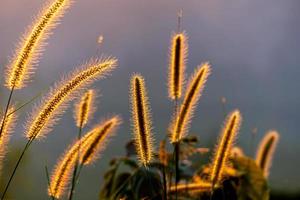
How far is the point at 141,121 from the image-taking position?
314 centimetres

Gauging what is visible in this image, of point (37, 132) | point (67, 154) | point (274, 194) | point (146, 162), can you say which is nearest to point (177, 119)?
point (146, 162)

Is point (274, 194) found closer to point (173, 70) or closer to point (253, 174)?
point (253, 174)

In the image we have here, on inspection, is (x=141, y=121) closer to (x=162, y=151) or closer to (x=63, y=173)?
(x=63, y=173)

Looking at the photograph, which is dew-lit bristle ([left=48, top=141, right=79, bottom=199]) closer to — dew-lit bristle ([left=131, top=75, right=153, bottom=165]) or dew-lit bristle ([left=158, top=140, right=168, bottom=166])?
dew-lit bristle ([left=131, top=75, right=153, bottom=165])

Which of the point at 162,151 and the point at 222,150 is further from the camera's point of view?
the point at 162,151

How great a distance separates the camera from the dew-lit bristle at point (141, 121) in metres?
3.08

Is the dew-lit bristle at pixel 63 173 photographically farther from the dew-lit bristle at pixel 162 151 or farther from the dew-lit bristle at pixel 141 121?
the dew-lit bristle at pixel 162 151

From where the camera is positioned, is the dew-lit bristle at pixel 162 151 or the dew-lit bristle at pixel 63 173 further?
the dew-lit bristle at pixel 162 151

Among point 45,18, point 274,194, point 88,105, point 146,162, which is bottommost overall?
point 274,194

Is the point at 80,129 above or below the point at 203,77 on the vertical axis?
below

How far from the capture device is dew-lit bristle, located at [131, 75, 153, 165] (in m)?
3.08

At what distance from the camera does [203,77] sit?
3.58 meters

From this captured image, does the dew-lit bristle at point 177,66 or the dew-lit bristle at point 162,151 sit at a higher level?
the dew-lit bristle at point 177,66

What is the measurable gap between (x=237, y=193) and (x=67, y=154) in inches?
81.4
